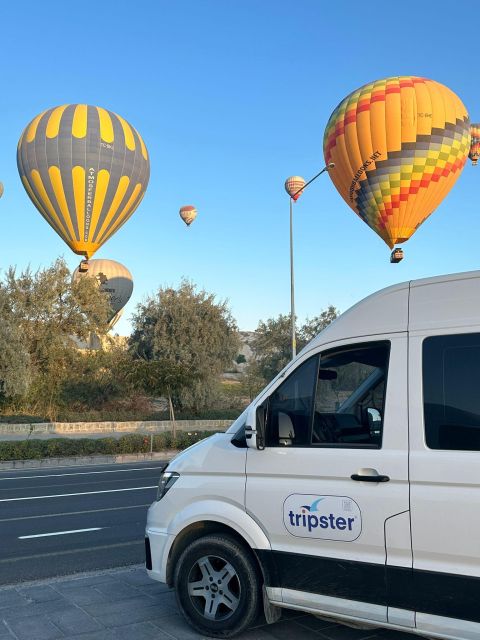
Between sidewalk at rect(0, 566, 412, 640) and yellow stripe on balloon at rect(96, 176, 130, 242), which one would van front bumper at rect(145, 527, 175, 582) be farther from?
yellow stripe on balloon at rect(96, 176, 130, 242)

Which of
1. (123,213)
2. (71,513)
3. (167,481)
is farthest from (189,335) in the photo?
(167,481)

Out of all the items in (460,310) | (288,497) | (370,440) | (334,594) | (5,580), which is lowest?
(5,580)

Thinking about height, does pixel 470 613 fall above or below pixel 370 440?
below

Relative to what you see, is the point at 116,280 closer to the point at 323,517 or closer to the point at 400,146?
the point at 400,146

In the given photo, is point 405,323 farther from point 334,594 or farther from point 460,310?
point 334,594

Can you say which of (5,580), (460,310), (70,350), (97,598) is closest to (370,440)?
(460,310)

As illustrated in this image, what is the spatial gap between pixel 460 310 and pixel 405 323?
13.9 inches

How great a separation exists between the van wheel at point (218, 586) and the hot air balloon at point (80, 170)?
1097 inches

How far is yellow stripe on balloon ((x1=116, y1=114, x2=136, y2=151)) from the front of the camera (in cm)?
3199

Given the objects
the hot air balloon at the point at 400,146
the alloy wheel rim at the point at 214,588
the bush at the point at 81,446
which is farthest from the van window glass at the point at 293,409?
the hot air balloon at the point at 400,146

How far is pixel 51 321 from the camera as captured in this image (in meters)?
31.6

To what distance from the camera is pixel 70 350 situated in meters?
31.9

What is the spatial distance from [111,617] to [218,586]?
0.95 meters

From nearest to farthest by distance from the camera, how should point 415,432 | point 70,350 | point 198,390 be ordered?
1. point 415,432
2. point 70,350
3. point 198,390
